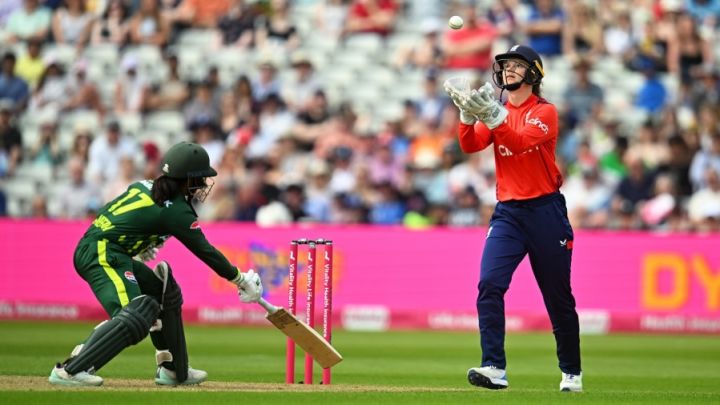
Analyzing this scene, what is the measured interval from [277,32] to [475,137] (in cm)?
1216

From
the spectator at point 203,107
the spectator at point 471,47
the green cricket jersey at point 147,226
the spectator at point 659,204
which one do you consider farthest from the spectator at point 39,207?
the green cricket jersey at point 147,226

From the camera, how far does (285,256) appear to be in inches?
647

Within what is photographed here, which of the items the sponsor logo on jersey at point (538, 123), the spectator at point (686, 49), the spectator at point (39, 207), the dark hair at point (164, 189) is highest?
the spectator at point (686, 49)

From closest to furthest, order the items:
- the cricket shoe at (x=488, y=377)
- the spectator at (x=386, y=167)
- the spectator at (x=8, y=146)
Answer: the cricket shoe at (x=488, y=377) < the spectator at (x=386, y=167) < the spectator at (x=8, y=146)

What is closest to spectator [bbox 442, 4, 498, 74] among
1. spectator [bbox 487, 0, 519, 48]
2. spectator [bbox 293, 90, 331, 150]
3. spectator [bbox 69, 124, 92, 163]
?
spectator [bbox 487, 0, 519, 48]

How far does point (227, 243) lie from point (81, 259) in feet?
27.5

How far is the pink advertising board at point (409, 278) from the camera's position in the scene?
16.5 metres

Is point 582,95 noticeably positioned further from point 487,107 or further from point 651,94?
point 487,107

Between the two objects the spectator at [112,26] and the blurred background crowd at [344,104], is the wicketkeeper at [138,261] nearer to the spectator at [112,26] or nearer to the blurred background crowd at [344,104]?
the blurred background crowd at [344,104]

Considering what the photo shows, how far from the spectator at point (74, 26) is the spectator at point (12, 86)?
1046mm

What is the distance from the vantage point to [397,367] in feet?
37.9

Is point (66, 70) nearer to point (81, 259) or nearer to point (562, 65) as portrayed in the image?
point (562, 65)

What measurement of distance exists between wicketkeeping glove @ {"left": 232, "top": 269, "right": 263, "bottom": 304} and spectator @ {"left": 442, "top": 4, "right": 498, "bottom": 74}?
11.6 meters

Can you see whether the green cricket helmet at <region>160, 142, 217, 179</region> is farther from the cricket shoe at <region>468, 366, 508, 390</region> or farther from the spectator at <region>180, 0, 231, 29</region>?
the spectator at <region>180, 0, 231, 29</region>
